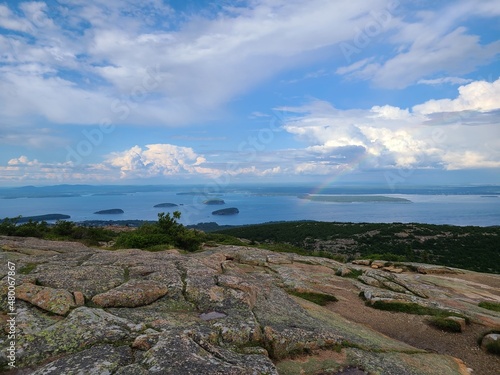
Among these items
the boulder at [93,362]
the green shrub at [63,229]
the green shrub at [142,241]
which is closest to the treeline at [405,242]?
the green shrub at [142,241]

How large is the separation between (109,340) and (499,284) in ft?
92.8

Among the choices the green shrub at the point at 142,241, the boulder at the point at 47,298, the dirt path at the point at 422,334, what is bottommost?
the dirt path at the point at 422,334

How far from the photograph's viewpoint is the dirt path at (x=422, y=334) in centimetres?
946

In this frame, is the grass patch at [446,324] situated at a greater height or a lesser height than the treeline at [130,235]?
lesser

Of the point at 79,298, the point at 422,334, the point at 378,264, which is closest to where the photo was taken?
the point at 79,298

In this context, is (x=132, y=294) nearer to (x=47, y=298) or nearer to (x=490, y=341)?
(x=47, y=298)

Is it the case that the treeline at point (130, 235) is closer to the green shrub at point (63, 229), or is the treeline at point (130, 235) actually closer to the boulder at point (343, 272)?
the green shrub at point (63, 229)

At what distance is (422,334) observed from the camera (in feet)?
36.7

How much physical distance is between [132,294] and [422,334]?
36.6 ft

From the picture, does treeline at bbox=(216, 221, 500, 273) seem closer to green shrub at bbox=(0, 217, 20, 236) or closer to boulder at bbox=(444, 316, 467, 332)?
boulder at bbox=(444, 316, 467, 332)

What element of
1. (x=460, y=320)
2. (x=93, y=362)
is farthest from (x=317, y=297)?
(x=93, y=362)

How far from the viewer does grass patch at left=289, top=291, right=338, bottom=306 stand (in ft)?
44.5

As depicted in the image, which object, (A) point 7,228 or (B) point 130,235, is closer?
(B) point 130,235

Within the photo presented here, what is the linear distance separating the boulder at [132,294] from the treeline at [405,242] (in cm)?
2897
